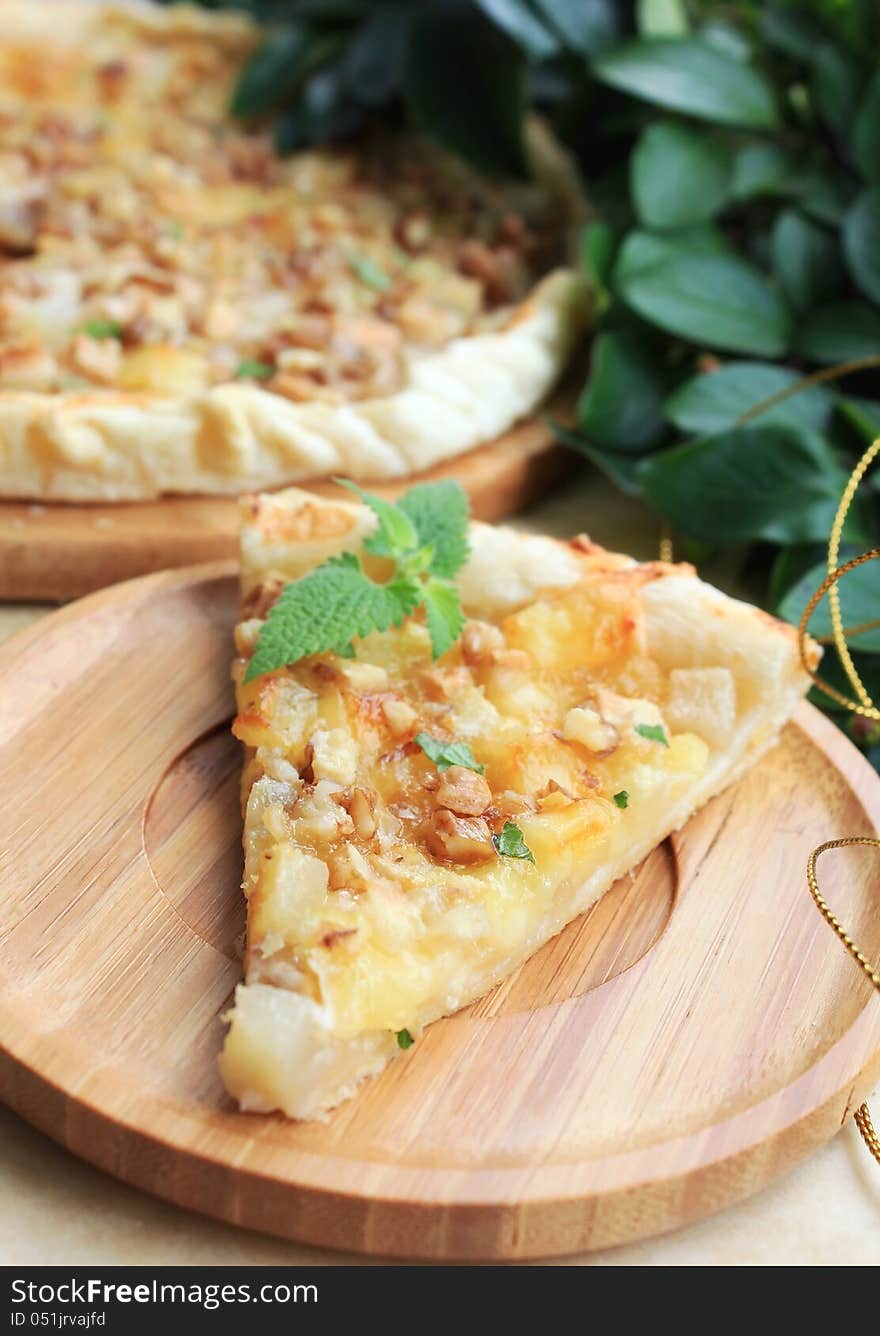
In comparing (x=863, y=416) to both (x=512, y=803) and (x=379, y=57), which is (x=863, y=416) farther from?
(x=379, y=57)

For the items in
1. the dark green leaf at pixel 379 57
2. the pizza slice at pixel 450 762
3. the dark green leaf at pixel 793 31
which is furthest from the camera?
the dark green leaf at pixel 379 57

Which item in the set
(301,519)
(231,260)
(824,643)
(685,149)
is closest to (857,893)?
(824,643)

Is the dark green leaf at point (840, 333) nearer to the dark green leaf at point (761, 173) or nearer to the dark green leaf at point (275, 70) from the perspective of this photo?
the dark green leaf at point (761, 173)


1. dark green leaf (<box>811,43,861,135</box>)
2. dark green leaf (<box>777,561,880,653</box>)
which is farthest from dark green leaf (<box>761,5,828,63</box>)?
dark green leaf (<box>777,561,880,653</box>)

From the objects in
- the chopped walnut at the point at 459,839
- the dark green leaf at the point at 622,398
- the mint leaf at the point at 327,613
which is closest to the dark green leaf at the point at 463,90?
the dark green leaf at the point at 622,398

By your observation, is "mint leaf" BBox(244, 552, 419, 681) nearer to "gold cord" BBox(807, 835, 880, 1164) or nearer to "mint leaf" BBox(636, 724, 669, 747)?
"mint leaf" BBox(636, 724, 669, 747)
